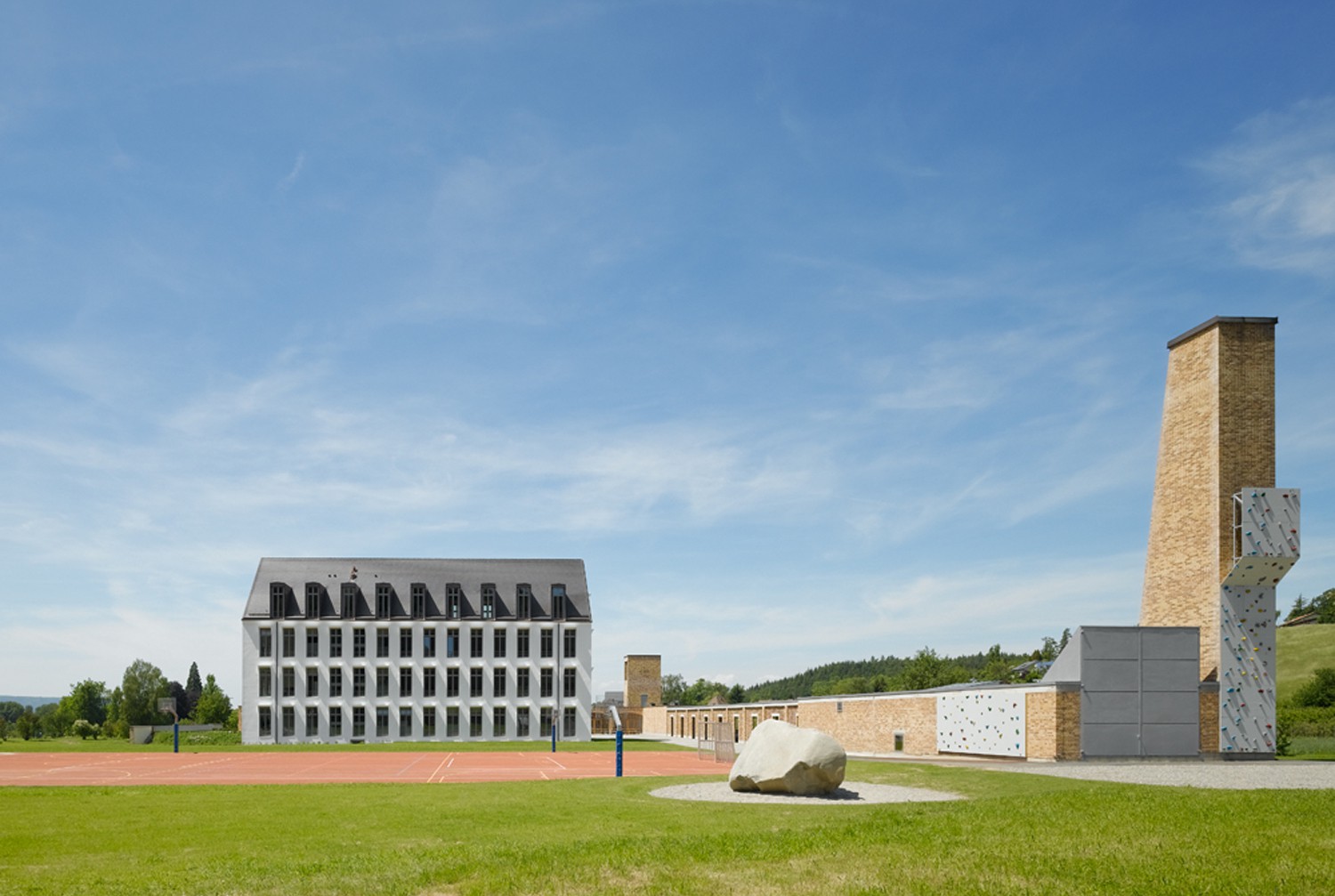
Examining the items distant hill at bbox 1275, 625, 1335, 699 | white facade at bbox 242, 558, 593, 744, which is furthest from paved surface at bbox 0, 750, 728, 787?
distant hill at bbox 1275, 625, 1335, 699

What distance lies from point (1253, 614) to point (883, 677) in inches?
3244

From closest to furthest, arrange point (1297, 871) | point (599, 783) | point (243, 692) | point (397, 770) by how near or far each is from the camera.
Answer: point (1297, 871) → point (599, 783) → point (397, 770) → point (243, 692)

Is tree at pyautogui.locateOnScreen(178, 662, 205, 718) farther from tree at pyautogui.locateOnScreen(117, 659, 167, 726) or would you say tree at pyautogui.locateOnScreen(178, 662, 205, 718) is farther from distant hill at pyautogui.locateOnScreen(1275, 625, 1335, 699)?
distant hill at pyautogui.locateOnScreen(1275, 625, 1335, 699)

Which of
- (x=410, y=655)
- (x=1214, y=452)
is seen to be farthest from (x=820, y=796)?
(x=410, y=655)

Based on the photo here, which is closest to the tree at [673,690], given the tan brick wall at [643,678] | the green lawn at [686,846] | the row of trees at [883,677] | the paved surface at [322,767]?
the row of trees at [883,677]

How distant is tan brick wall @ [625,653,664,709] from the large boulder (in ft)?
263

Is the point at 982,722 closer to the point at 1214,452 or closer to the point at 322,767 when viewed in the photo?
the point at 1214,452

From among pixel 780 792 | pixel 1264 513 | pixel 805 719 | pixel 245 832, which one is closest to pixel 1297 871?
pixel 780 792

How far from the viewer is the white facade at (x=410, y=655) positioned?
75.8m

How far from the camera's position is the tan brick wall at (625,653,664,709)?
103062 millimetres

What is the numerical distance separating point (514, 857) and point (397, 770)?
26.1 m

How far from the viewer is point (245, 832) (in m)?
17.4

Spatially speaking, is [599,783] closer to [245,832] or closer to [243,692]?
[245,832]

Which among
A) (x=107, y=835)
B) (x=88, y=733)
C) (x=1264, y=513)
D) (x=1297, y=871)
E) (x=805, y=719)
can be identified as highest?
(x=1264, y=513)
